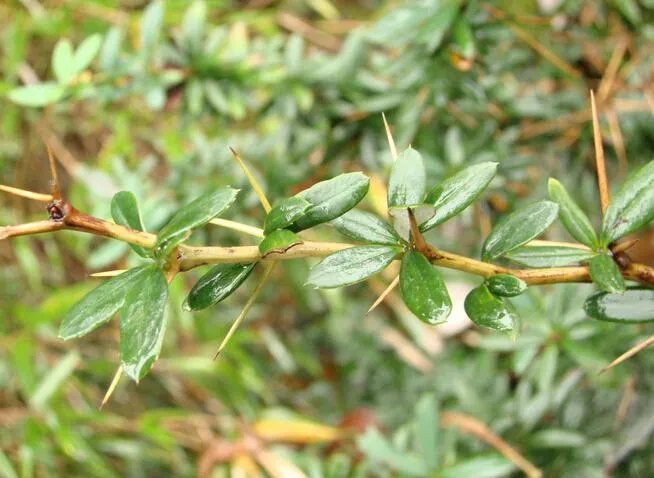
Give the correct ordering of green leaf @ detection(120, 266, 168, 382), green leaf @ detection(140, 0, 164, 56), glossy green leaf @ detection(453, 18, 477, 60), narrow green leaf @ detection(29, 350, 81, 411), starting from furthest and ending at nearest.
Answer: narrow green leaf @ detection(29, 350, 81, 411) → green leaf @ detection(140, 0, 164, 56) → glossy green leaf @ detection(453, 18, 477, 60) → green leaf @ detection(120, 266, 168, 382)

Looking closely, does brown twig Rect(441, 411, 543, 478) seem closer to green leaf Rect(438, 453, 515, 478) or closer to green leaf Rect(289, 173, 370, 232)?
green leaf Rect(438, 453, 515, 478)

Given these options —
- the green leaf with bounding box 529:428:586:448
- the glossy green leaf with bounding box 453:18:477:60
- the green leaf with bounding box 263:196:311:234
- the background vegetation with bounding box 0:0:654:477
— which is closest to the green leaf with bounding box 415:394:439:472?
the background vegetation with bounding box 0:0:654:477

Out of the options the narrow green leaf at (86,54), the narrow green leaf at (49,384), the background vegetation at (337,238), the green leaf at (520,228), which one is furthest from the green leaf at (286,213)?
the narrow green leaf at (49,384)

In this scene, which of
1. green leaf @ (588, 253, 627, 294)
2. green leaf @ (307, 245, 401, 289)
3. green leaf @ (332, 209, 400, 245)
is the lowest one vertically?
green leaf @ (588, 253, 627, 294)

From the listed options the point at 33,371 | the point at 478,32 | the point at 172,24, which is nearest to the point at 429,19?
the point at 478,32

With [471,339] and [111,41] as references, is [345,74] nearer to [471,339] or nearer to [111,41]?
[111,41]

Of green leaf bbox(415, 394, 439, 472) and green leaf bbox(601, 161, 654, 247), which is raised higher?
green leaf bbox(601, 161, 654, 247)
